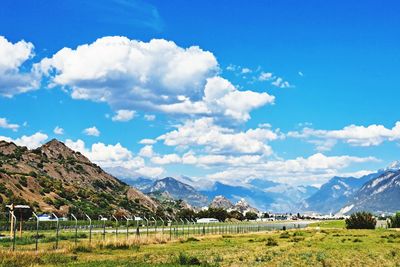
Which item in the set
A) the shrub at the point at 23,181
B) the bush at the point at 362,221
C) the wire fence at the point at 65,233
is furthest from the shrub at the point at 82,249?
the shrub at the point at 23,181

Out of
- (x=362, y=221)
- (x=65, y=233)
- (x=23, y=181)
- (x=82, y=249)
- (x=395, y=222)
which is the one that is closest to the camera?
(x=82, y=249)

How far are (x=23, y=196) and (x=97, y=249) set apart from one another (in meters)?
81.8

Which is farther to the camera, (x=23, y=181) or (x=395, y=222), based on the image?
(x=23, y=181)

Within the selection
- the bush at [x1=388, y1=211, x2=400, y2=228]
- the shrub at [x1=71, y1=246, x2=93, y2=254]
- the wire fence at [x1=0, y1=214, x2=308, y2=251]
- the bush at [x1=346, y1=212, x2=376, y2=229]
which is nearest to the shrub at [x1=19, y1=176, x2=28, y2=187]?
the wire fence at [x1=0, y1=214, x2=308, y2=251]

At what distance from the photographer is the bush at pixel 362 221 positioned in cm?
12275

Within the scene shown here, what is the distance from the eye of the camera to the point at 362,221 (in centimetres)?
12331

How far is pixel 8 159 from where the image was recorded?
598ft

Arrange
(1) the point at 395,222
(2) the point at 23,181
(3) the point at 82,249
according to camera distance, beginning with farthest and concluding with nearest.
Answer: (2) the point at 23,181
(1) the point at 395,222
(3) the point at 82,249

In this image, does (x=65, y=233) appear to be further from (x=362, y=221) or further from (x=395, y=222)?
(x=395, y=222)

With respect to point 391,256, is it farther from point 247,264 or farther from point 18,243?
point 18,243

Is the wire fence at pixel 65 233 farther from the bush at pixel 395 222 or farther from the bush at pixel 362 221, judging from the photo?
the bush at pixel 395 222

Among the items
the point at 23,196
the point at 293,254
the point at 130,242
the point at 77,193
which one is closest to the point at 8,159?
the point at 77,193

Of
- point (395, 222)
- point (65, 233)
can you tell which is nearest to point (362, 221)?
point (395, 222)

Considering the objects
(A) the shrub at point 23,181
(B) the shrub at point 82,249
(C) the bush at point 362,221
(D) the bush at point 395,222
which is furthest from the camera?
(A) the shrub at point 23,181
